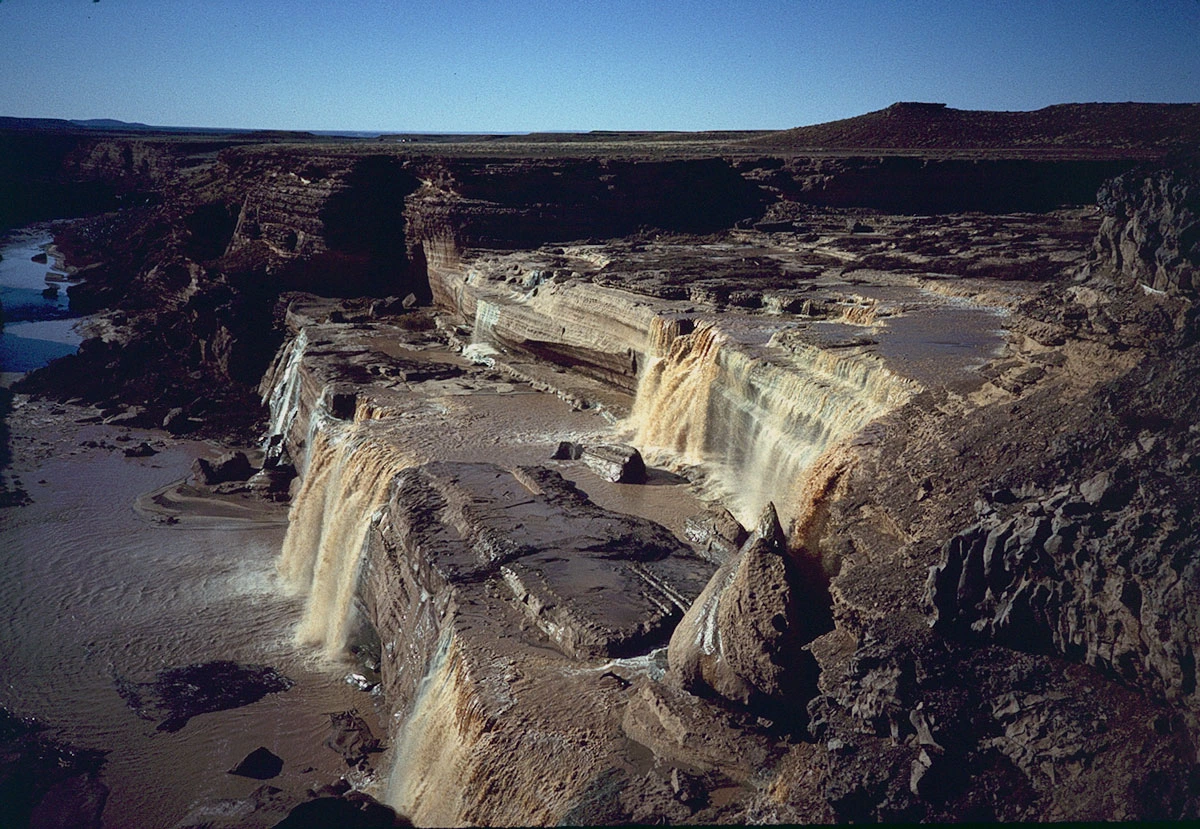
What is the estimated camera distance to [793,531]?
7.86 m

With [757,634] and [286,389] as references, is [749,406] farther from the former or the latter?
[286,389]

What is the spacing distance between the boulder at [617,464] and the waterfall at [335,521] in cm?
252

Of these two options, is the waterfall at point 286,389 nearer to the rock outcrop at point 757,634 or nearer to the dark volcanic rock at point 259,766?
the dark volcanic rock at point 259,766

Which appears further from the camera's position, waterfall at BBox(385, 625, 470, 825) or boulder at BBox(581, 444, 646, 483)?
boulder at BBox(581, 444, 646, 483)

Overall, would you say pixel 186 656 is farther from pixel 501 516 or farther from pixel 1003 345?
pixel 1003 345

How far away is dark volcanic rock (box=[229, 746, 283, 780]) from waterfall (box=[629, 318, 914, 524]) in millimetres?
5617

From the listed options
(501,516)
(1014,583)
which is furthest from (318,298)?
(1014,583)

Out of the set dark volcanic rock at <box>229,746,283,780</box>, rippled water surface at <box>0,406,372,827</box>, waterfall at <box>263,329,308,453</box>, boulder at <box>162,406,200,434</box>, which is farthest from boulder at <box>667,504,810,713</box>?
boulder at <box>162,406,200,434</box>

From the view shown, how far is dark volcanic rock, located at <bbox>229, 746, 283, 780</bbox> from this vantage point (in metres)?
9.34

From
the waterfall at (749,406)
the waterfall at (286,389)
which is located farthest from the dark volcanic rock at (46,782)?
the waterfall at (286,389)

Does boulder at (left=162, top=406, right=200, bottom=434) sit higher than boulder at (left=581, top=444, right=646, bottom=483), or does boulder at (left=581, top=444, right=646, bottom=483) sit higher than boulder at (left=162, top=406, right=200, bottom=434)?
boulder at (left=581, top=444, right=646, bottom=483)

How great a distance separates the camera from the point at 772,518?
693 cm

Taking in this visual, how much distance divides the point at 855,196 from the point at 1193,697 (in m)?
22.4

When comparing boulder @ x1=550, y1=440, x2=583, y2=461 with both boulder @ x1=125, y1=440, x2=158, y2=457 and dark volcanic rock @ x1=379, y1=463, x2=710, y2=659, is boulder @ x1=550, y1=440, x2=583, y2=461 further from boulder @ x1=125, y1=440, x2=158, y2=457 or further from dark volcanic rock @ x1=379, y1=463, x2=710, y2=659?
boulder @ x1=125, y1=440, x2=158, y2=457
